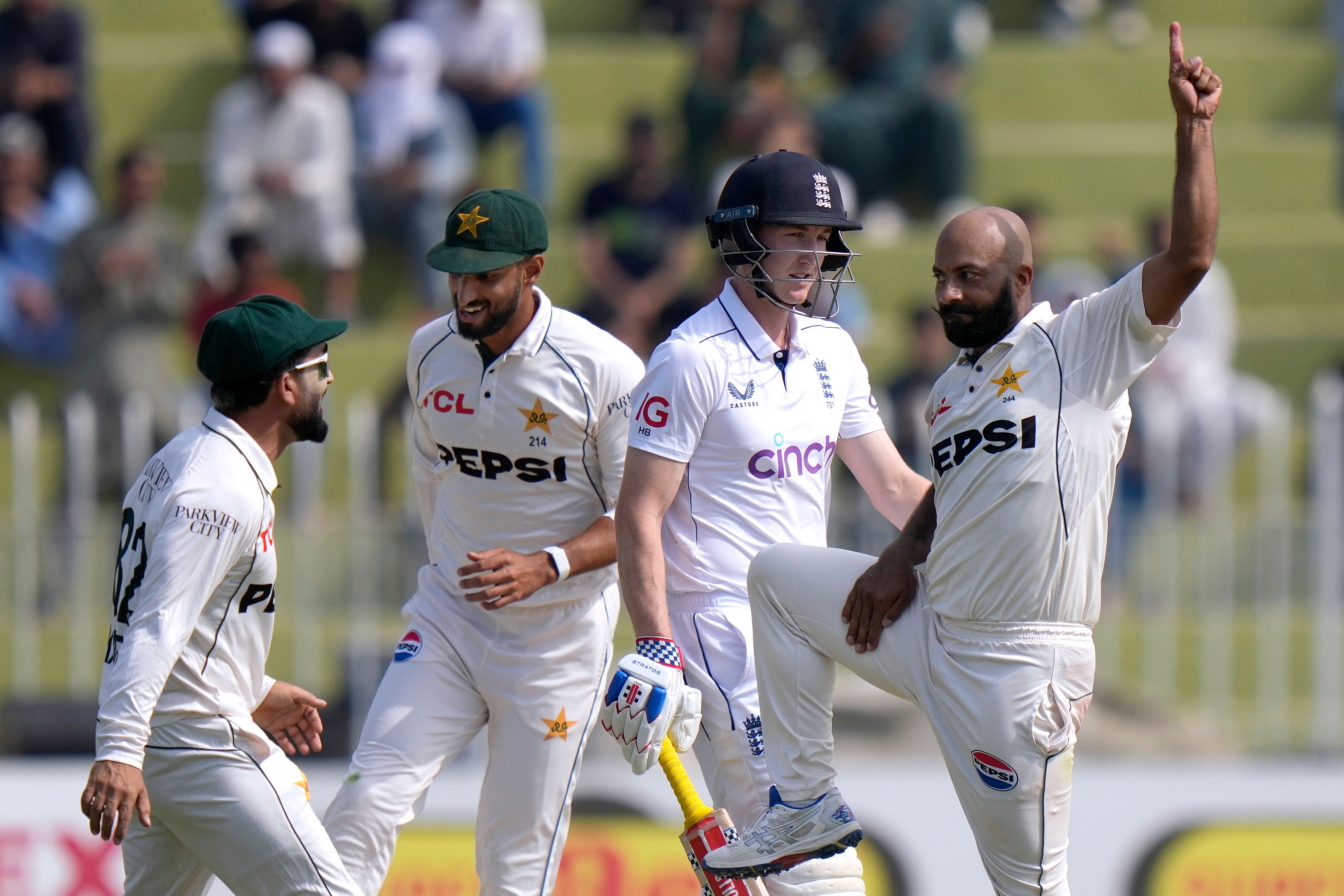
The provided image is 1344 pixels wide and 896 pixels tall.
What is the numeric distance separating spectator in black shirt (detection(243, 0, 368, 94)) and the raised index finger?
29.6ft

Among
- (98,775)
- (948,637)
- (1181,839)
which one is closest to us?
(98,775)

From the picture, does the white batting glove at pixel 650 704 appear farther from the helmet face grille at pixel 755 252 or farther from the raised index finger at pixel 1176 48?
the raised index finger at pixel 1176 48

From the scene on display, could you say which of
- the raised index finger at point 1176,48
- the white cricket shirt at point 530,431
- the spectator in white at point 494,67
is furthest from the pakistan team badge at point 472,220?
the spectator in white at point 494,67

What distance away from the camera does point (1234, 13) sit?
14.9m

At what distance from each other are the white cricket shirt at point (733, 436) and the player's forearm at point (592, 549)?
0.28 m

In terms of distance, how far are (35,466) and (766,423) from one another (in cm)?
611

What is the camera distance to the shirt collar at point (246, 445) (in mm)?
4680

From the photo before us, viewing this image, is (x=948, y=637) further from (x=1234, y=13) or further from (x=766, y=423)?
(x=1234, y=13)

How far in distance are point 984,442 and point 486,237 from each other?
62.5 inches

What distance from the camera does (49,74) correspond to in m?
12.2

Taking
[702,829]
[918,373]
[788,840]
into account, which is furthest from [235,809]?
[918,373]

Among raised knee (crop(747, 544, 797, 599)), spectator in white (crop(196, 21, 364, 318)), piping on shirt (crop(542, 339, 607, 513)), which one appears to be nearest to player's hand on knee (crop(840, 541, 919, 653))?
raised knee (crop(747, 544, 797, 599))

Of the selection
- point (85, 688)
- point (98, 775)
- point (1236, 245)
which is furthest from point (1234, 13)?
point (98, 775)

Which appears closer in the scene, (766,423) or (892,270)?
(766,423)
